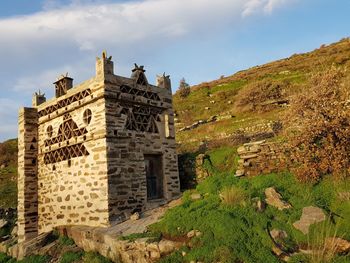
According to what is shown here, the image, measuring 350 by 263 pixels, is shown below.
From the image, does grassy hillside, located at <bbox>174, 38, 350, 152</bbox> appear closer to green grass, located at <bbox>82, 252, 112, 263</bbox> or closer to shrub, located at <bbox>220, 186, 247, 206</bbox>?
shrub, located at <bbox>220, 186, 247, 206</bbox>

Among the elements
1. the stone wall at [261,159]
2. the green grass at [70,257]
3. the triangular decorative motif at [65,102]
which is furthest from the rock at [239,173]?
the triangular decorative motif at [65,102]

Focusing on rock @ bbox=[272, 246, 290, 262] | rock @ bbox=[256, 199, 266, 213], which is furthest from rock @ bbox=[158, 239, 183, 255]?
rock @ bbox=[272, 246, 290, 262]

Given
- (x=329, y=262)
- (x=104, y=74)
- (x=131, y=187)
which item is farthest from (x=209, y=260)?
(x=104, y=74)

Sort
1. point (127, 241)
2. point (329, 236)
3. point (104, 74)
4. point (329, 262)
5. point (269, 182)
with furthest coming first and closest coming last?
point (104, 74), point (269, 182), point (127, 241), point (329, 236), point (329, 262)

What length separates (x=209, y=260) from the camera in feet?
25.1

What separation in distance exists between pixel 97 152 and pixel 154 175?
3145 mm

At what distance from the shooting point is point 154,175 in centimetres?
1478

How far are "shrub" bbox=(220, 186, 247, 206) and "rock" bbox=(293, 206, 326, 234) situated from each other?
1726 millimetres

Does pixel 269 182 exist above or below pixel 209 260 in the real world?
above

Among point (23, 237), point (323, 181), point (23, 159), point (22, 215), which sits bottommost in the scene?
point (23, 237)

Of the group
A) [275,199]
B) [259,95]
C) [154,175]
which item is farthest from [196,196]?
[259,95]

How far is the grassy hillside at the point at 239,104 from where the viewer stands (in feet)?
77.7

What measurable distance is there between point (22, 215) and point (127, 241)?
863 centimetres

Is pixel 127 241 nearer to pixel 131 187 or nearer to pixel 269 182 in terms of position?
pixel 131 187
